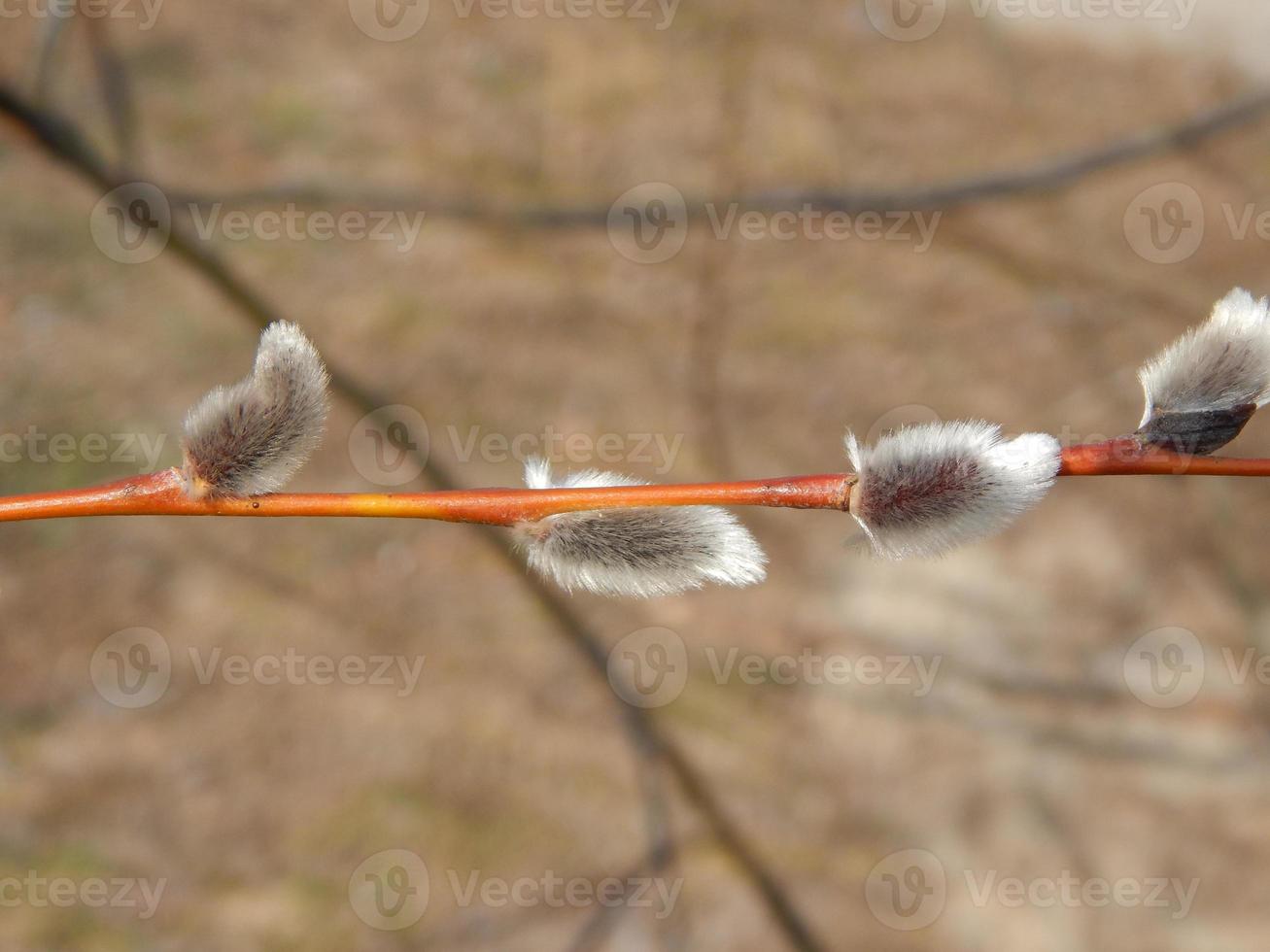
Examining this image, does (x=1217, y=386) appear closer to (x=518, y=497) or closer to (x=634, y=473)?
(x=518, y=497)

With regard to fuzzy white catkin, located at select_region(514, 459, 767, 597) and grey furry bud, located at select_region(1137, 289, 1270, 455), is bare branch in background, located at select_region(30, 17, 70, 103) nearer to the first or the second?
fuzzy white catkin, located at select_region(514, 459, 767, 597)

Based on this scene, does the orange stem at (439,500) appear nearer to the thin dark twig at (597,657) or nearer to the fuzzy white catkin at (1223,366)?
the fuzzy white catkin at (1223,366)

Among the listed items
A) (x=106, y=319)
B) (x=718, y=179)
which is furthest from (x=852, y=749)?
(x=106, y=319)

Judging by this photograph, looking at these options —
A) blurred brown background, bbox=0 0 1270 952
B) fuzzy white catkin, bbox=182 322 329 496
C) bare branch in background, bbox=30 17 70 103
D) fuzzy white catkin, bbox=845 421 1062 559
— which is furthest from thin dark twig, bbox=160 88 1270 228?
fuzzy white catkin, bbox=845 421 1062 559

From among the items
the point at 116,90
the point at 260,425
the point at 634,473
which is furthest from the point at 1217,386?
the point at 116,90

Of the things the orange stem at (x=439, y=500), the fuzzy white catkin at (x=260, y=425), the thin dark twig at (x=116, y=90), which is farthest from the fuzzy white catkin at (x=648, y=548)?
the thin dark twig at (x=116, y=90)

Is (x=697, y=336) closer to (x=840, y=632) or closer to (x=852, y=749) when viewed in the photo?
(x=840, y=632)
